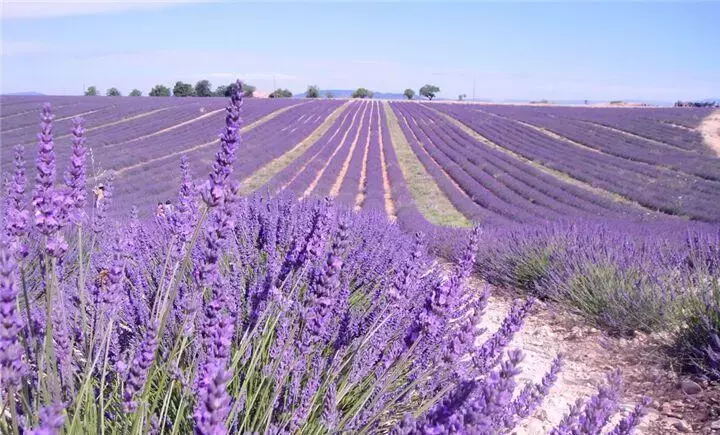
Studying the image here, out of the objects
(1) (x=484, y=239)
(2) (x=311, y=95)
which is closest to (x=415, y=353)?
(1) (x=484, y=239)

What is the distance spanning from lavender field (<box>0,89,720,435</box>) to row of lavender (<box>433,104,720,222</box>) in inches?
6.8

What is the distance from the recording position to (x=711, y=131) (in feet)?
95.3

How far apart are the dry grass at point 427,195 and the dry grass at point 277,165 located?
400 cm

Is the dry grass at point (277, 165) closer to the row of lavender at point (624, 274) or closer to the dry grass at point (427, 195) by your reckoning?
the dry grass at point (427, 195)

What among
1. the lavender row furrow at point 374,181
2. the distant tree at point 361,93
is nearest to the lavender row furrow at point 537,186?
the lavender row furrow at point 374,181

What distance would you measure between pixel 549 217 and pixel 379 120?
26.0 meters

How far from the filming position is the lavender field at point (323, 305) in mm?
1336

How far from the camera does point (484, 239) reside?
6.70 meters

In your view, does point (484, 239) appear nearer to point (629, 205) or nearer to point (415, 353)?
point (415, 353)

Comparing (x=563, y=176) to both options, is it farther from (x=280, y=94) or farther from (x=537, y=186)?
(x=280, y=94)

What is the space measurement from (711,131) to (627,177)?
660 inches

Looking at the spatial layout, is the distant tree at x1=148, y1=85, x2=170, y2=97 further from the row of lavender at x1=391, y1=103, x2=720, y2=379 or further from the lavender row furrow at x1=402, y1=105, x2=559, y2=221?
the row of lavender at x1=391, y1=103, x2=720, y2=379

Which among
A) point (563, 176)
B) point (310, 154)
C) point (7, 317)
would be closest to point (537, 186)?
point (563, 176)

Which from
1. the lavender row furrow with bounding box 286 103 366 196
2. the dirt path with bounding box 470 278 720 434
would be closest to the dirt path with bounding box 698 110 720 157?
the lavender row furrow with bounding box 286 103 366 196
